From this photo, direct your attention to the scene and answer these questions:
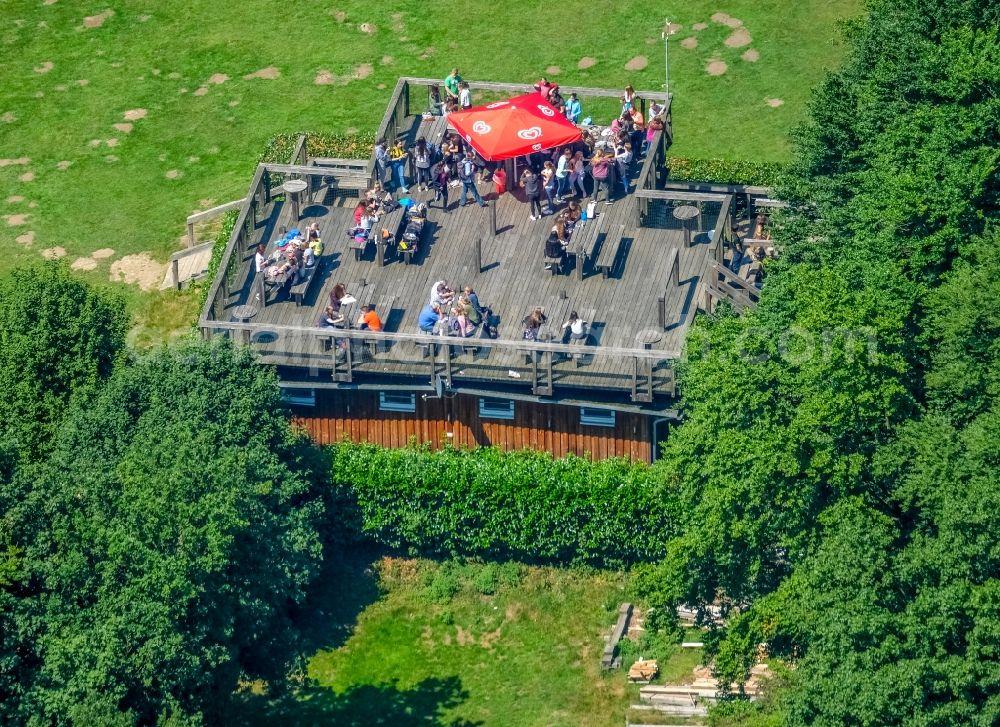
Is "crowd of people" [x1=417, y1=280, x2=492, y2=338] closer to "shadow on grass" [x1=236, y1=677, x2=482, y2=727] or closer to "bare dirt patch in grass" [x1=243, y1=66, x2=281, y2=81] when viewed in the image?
"shadow on grass" [x1=236, y1=677, x2=482, y2=727]

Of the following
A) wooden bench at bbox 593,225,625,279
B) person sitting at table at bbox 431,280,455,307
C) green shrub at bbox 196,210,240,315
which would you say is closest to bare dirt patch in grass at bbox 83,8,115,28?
green shrub at bbox 196,210,240,315

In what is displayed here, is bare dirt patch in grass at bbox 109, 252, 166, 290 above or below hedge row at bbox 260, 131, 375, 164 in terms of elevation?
below

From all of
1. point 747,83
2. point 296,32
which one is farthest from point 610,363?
point 296,32

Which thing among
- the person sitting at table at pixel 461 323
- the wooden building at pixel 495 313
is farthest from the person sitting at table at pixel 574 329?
the person sitting at table at pixel 461 323

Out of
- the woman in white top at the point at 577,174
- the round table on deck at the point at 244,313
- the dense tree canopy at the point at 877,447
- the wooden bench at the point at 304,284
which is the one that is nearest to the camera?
the dense tree canopy at the point at 877,447

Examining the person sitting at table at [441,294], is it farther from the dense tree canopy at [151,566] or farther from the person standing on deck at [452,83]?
the person standing on deck at [452,83]

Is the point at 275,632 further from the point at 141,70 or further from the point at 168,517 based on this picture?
the point at 141,70
